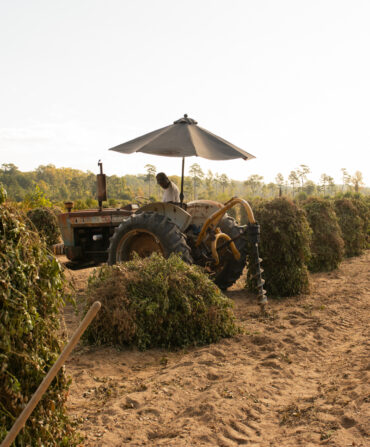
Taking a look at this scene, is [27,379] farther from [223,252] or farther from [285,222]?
[285,222]

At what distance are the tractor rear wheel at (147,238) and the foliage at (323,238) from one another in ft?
14.7

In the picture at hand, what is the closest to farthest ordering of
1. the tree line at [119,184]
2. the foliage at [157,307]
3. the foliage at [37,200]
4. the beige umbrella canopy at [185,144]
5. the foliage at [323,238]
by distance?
1. the foliage at [157,307]
2. the beige umbrella canopy at [185,144]
3. the foliage at [323,238]
4. the foliage at [37,200]
5. the tree line at [119,184]

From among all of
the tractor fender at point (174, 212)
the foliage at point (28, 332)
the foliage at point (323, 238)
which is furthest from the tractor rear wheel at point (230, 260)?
the foliage at point (28, 332)

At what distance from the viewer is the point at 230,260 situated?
6.94 metres

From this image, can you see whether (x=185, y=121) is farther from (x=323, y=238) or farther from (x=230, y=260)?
(x=323, y=238)

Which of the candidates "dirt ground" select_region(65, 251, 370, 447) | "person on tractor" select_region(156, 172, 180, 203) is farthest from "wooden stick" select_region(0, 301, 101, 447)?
"person on tractor" select_region(156, 172, 180, 203)

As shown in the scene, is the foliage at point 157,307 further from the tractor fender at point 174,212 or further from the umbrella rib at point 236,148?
the umbrella rib at point 236,148

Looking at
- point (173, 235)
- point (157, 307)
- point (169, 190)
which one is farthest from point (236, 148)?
point (157, 307)

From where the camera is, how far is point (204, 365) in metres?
3.96

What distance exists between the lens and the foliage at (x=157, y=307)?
173 inches

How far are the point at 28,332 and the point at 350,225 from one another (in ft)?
37.6

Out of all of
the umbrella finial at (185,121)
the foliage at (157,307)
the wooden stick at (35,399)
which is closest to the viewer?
the wooden stick at (35,399)

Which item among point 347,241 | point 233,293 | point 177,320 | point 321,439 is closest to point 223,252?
point 233,293

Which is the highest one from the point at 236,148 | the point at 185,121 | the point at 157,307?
the point at 185,121
